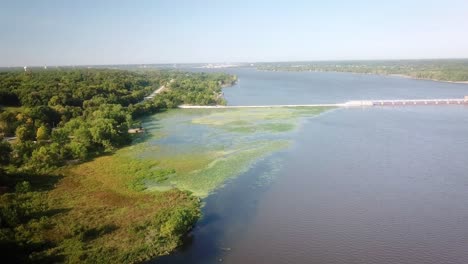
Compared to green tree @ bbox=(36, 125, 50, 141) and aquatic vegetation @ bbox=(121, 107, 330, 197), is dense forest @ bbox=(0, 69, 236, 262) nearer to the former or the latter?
green tree @ bbox=(36, 125, 50, 141)

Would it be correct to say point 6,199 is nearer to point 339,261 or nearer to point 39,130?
point 39,130

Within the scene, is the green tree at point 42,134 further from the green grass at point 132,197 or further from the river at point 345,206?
the river at point 345,206

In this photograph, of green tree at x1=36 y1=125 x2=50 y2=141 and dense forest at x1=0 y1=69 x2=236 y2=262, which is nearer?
dense forest at x1=0 y1=69 x2=236 y2=262

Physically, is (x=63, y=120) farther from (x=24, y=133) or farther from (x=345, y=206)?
(x=345, y=206)

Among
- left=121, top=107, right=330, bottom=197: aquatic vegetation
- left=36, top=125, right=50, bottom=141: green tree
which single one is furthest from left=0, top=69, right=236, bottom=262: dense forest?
left=121, top=107, right=330, bottom=197: aquatic vegetation

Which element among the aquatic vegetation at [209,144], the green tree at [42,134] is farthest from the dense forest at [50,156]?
the aquatic vegetation at [209,144]

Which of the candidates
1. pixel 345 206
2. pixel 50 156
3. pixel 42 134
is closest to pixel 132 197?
pixel 50 156

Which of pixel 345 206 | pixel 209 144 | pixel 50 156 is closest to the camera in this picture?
pixel 345 206


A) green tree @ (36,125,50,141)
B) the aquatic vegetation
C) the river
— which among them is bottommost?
the river
